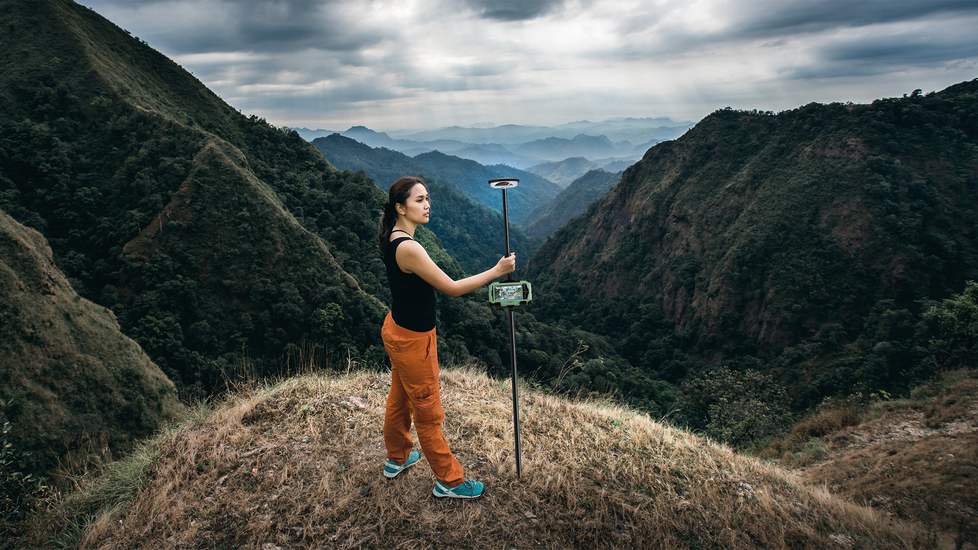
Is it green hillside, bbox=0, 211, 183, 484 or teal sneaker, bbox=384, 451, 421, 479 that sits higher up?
teal sneaker, bbox=384, 451, 421, 479

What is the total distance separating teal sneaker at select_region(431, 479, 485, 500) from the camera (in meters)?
3.11

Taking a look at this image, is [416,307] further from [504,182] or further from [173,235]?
[173,235]

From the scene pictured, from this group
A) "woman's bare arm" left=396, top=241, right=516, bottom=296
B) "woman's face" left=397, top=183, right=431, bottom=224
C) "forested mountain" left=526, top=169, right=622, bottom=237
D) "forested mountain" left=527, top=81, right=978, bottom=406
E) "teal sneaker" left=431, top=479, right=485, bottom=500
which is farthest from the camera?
"forested mountain" left=526, top=169, right=622, bottom=237

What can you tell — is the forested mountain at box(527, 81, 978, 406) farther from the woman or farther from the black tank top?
the black tank top

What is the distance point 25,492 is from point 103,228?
111 feet

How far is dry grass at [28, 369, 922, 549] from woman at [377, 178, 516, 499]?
44 cm

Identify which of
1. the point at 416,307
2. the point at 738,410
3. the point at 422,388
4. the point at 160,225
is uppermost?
the point at 160,225

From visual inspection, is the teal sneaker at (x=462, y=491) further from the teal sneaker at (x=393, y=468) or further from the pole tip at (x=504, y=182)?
the pole tip at (x=504, y=182)

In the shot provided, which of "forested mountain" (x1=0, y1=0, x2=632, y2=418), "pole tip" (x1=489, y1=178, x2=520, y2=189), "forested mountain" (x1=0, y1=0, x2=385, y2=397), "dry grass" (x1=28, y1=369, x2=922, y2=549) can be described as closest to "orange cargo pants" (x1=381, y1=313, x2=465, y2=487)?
"dry grass" (x1=28, y1=369, x2=922, y2=549)

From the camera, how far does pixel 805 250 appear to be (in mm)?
38375

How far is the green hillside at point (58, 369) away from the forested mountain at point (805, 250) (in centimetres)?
3623

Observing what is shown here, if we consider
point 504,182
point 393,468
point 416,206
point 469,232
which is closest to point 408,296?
point 416,206

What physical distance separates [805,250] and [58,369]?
52002mm

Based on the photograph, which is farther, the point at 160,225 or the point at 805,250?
the point at 805,250
